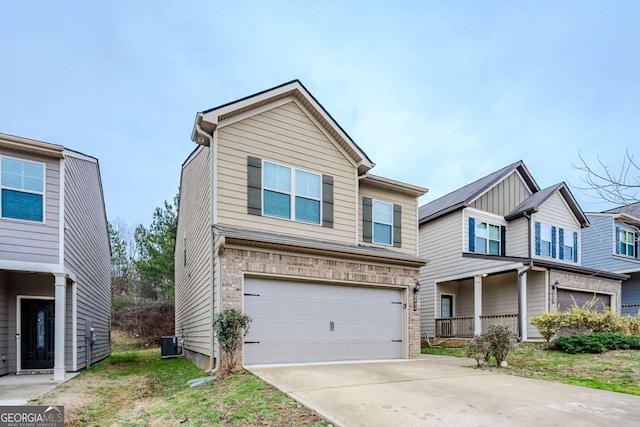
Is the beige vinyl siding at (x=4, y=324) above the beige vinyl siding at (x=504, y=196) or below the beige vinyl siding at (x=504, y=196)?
below

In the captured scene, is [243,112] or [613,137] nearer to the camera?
[613,137]

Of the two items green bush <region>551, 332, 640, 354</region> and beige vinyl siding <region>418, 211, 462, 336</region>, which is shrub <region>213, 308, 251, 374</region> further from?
beige vinyl siding <region>418, 211, 462, 336</region>

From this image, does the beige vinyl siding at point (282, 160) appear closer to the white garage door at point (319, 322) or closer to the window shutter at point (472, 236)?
the white garage door at point (319, 322)

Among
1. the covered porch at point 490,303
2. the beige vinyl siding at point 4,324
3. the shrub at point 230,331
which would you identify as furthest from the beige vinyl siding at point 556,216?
the beige vinyl siding at point 4,324

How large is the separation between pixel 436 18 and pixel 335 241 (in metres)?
12.9

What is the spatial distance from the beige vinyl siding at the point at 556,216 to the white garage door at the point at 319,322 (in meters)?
9.19

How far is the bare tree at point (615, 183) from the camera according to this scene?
15.8 ft

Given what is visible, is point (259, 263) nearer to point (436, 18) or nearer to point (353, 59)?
point (436, 18)

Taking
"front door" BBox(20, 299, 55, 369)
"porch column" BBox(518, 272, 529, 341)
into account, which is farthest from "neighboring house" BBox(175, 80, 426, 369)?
"porch column" BBox(518, 272, 529, 341)

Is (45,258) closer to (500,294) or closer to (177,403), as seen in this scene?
(177,403)

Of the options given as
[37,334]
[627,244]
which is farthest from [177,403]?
[627,244]

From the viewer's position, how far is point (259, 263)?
9.20m

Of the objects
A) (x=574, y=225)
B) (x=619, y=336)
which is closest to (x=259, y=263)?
(x=619, y=336)

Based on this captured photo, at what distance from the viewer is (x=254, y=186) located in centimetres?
1005
